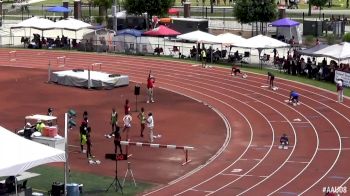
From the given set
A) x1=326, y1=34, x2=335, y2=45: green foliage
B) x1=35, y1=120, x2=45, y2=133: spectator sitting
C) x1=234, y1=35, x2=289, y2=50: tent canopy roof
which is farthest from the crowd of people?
x1=35, y1=120, x2=45, y2=133: spectator sitting

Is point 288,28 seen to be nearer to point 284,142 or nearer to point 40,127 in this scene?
point 284,142

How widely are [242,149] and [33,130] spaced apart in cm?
834

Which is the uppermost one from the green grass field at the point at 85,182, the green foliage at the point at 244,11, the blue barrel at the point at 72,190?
the green foliage at the point at 244,11

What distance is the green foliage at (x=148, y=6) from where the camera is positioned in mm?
71375

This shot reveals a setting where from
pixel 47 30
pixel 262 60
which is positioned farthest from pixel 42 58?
pixel 262 60

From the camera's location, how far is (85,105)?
1583 inches

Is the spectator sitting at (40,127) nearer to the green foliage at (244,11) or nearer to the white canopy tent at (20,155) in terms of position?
the white canopy tent at (20,155)

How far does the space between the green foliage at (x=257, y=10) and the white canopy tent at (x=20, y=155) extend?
46.7 m

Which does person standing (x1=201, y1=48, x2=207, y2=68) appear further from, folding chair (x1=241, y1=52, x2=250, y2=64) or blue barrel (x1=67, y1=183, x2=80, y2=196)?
blue barrel (x1=67, y1=183, x2=80, y2=196)

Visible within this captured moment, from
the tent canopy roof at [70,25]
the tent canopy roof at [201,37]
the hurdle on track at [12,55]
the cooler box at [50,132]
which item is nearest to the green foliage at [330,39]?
the tent canopy roof at [201,37]

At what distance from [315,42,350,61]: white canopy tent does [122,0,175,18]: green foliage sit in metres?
24.9

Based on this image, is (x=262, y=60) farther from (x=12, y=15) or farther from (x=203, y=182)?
(x=12, y=15)

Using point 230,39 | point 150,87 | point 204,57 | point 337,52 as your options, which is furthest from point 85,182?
point 230,39

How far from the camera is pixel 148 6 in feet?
235
